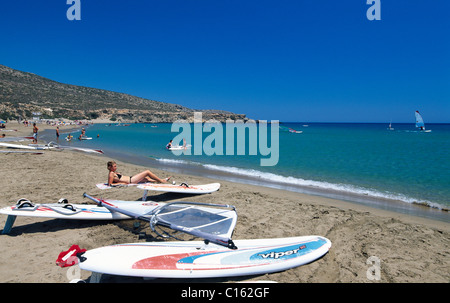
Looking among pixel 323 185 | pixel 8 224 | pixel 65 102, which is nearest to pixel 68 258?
pixel 8 224

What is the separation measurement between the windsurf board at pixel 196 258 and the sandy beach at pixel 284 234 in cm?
18

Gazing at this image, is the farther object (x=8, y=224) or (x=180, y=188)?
(x=180, y=188)

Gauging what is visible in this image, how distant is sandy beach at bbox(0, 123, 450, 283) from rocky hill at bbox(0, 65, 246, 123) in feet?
192

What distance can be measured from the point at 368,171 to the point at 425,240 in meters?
9.58

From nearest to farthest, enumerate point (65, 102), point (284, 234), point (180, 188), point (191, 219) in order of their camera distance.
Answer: point (191, 219), point (284, 234), point (180, 188), point (65, 102)

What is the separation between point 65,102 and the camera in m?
79.2

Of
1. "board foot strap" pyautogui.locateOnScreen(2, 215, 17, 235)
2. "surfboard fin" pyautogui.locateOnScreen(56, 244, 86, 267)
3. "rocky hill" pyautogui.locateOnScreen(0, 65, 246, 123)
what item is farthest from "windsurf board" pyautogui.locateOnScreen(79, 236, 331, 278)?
"rocky hill" pyautogui.locateOnScreen(0, 65, 246, 123)

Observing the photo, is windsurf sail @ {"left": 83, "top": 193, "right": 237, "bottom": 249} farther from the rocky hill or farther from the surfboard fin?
the rocky hill

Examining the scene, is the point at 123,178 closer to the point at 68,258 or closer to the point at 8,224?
the point at 8,224

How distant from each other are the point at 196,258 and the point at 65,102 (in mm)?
93235

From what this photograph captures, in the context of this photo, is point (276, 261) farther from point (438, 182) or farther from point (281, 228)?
point (438, 182)

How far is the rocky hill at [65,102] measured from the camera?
6000 cm

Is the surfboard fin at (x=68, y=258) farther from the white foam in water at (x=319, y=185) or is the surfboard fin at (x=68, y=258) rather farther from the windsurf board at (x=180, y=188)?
the white foam in water at (x=319, y=185)
